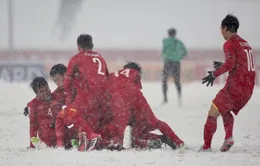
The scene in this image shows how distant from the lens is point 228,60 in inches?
208

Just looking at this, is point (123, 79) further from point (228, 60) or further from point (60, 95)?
point (228, 60)

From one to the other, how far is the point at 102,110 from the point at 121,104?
300 mm

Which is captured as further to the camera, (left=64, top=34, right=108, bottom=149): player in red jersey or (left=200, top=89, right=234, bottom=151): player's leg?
(left=64, top=34, right=108, bottom=149): player in red jersey

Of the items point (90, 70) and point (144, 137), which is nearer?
point (90, 70)

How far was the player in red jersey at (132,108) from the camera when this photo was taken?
556cm

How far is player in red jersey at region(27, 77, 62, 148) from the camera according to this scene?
6.10m

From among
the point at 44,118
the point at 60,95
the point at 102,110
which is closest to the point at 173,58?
the point at 60,95

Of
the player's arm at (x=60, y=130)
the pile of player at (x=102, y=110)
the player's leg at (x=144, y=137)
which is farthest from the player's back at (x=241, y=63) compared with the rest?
the player's arm at (x=60, y=130)

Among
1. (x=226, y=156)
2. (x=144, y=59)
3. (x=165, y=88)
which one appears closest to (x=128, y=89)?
(x=226, y=156)

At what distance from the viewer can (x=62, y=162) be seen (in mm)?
4480

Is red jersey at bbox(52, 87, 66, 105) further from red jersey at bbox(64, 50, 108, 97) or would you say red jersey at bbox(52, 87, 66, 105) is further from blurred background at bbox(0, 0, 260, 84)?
blurred background at bbox(0, 0, 260, 84)

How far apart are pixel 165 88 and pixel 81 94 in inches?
241

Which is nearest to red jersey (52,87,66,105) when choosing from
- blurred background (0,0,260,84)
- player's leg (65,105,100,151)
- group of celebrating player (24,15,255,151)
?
group of celebrating player (24,15,255,151)

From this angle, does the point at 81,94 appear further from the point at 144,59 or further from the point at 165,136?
the point at 144,59
